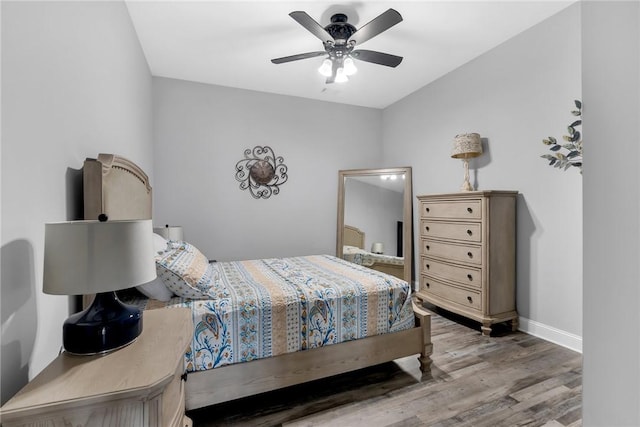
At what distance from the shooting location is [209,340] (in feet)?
5.29

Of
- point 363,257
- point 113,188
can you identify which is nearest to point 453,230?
point 363,257

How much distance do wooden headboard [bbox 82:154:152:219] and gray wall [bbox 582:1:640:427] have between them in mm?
1766

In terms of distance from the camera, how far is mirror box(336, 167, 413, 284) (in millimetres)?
4043

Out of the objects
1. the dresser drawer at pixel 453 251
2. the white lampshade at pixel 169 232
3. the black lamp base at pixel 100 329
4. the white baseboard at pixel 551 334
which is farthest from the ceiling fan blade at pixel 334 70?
the white baseboard at pixel 551 334

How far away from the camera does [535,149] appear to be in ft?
8.53

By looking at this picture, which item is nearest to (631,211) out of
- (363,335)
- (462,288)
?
(363,335)

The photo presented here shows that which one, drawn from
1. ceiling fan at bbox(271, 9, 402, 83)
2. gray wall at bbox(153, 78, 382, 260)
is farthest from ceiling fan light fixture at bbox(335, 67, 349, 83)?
gray wall at bbox(153, 78, 382, 260)

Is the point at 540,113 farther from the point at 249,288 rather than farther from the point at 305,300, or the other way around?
the point at 249,288

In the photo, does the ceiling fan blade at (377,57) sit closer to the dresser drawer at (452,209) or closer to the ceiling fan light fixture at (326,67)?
the ceiling fan light fixture at (326,67)

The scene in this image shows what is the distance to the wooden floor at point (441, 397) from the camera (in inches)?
64.5

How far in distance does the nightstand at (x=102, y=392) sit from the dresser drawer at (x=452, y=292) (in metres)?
2.58

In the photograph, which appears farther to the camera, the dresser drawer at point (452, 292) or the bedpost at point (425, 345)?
the dresser drawer at point (452, 292)

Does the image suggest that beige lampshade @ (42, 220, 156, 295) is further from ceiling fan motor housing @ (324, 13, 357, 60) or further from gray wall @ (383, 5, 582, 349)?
gray wall @ (383, 5, 582, 349)

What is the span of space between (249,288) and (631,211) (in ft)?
5.98
